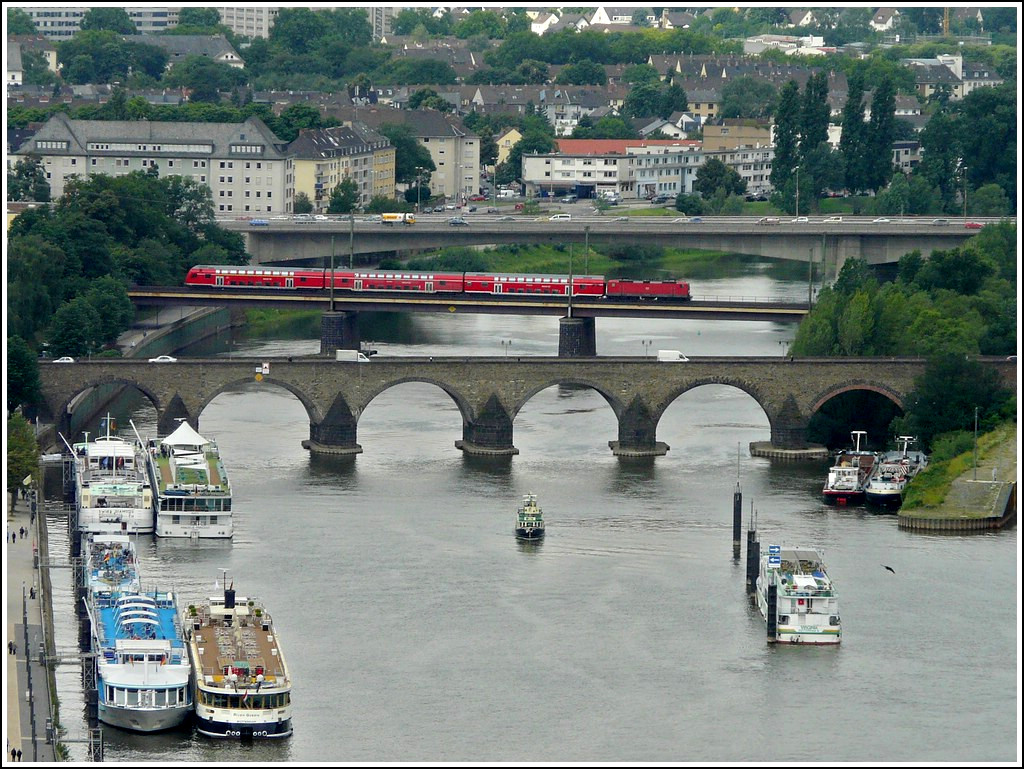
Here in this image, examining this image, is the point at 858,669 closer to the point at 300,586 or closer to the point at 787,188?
the point at 300,586

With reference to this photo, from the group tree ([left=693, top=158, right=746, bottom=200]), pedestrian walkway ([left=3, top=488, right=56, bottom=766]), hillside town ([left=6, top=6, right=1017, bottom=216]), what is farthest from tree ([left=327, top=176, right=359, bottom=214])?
pedestrian walkway ([left=3, top=488, right=56, bottom=766])

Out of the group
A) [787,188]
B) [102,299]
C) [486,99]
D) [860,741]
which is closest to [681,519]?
[860,741]

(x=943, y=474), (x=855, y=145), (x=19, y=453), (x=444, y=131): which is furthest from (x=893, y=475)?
(x=444, y=131)

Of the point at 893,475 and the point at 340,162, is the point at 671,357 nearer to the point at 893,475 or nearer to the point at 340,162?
the point at 893,475

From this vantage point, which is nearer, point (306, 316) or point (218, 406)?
point (218, 406)

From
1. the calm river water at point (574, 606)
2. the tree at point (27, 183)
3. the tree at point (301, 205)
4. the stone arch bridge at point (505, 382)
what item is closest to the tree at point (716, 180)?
the tree at point (301, 205)
